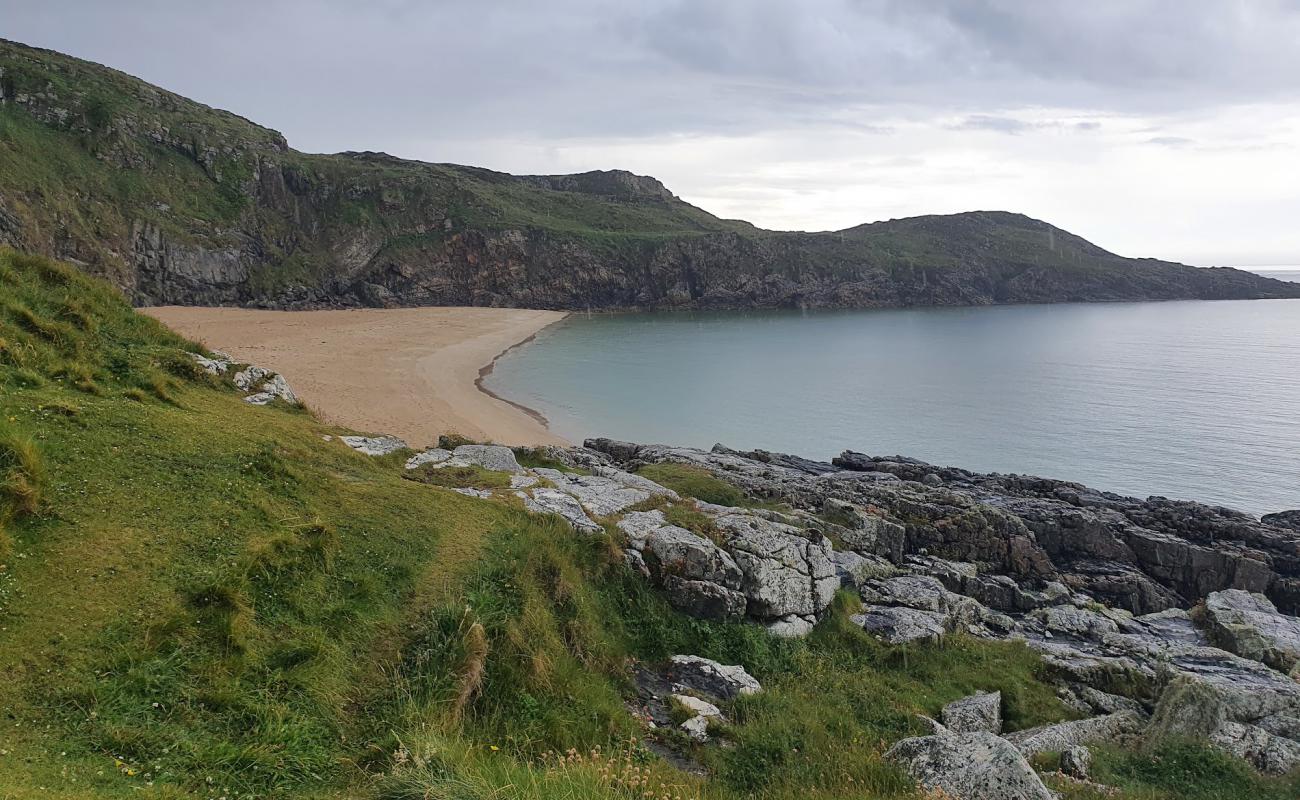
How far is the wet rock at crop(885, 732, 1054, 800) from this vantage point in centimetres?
715

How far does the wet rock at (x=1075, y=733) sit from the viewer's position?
30.8 feet

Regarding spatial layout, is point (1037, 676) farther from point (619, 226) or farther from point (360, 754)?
point (619, 226)

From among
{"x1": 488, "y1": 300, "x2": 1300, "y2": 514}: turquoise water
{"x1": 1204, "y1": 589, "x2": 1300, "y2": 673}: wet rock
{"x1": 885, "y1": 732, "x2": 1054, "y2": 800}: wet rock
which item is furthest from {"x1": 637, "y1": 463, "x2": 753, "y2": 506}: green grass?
{"x1": 488, "y1": 300, "x2": 1300, "y2": 514}: turquoise water

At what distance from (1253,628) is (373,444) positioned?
21024 mm

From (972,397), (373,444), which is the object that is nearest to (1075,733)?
(373,444)

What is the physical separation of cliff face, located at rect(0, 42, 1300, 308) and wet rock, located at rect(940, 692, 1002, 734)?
8264 cm

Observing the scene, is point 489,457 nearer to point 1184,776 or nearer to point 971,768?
point 971,768

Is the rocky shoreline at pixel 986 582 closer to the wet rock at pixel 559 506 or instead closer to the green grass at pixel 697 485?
the wet rock at pixel 559 506

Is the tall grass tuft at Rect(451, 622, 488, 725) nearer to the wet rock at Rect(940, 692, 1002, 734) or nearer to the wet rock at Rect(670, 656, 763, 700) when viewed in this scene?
the wet rock at Rect(670, 656, 763, 700)

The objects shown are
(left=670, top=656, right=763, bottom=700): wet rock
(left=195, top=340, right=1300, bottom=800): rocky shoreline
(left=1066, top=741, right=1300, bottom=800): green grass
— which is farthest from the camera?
(left=670, top=656, right=763, bottom=700): wet rock

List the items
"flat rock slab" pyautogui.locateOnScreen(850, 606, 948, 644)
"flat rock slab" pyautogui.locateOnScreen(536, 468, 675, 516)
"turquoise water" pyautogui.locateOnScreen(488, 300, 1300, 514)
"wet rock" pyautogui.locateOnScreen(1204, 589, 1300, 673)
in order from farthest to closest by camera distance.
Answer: "turquoise water" pyautogui.locateOnScreen(488, 300, 1300, 514)
"wet rock" pyautogui.locateOnScreen(1204, 589, 1300, 673)
"flat rock slab" pyautogui.locateOnScreen(536, 468, 675, 516)
"flat rock slab" pyautogui.locateOnScreen(850, 606, 948, 644)

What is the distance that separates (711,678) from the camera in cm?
994

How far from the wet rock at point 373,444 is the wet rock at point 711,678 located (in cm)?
806

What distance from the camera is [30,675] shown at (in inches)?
224
